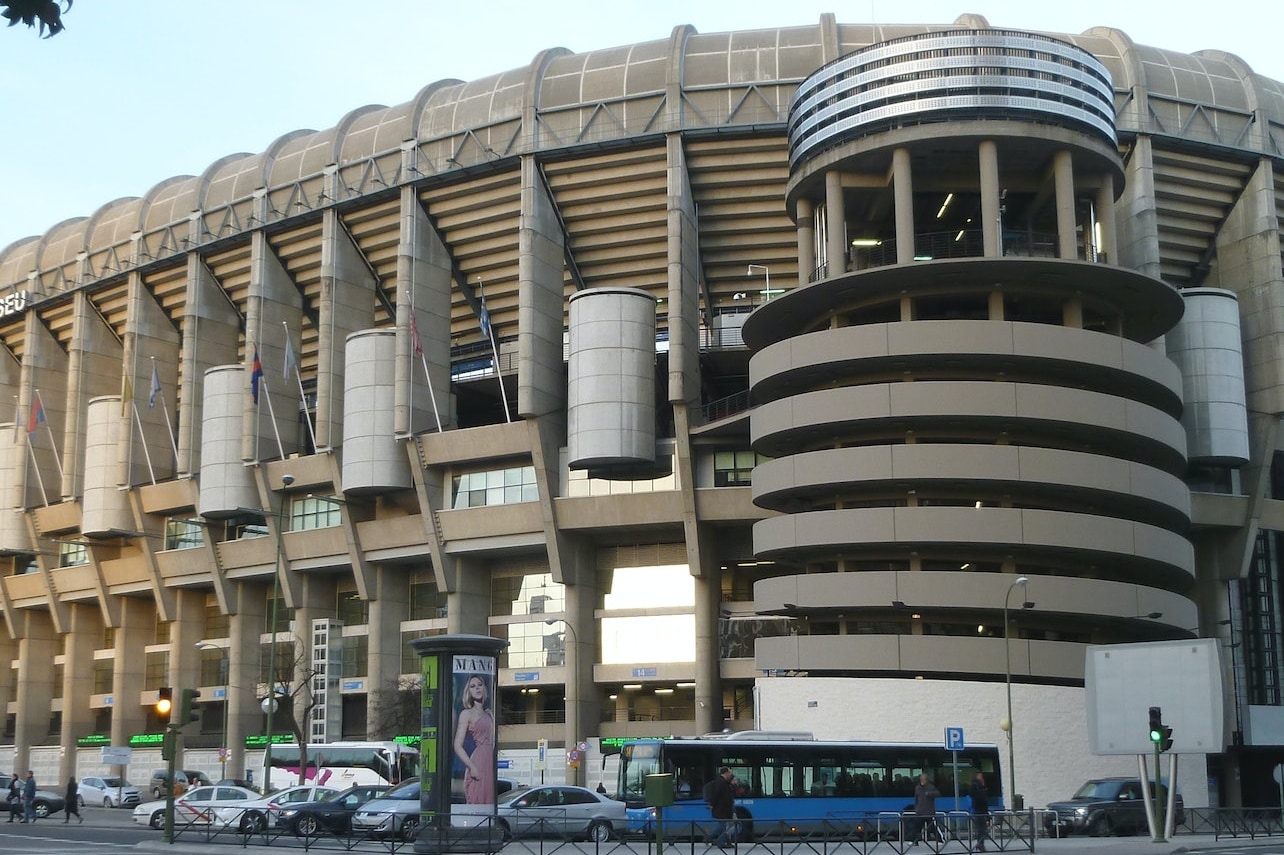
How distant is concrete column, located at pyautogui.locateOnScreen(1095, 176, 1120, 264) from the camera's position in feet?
205

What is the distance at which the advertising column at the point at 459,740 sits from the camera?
103ft

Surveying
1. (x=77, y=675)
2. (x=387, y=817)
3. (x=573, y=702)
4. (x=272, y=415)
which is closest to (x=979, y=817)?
(x=387, y=817)

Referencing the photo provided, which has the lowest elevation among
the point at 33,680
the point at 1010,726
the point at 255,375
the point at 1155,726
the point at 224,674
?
the point at 1010,726

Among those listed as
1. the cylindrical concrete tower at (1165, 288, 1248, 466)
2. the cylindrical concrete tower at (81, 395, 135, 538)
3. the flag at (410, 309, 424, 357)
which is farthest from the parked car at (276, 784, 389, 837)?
the cylindrical concrete tower at (81, 395, 135, 538)

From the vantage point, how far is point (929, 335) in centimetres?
5947

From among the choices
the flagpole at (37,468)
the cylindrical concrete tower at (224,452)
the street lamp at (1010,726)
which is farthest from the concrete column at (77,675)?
the street lamp at (1010,726)

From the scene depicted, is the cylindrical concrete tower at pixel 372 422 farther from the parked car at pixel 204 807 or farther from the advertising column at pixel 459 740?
the advertising column at pixel 459 740

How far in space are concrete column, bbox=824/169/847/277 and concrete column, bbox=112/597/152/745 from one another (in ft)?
160

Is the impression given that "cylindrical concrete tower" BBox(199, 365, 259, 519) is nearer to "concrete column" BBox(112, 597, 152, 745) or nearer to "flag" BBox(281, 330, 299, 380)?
"flag" BBox(281, 330, 299, 380)

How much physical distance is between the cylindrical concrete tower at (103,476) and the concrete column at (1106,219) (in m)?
57.3

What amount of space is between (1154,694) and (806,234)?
1338 inches

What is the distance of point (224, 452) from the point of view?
267ft

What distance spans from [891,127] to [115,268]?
5106cm

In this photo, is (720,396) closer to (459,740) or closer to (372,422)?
(372,422)
